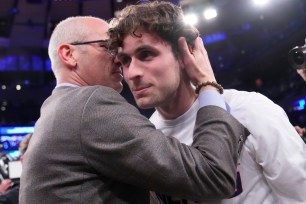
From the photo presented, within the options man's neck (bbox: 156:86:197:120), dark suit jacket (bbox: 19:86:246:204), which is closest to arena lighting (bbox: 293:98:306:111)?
man's neck (bbox: 156:86:197:120)

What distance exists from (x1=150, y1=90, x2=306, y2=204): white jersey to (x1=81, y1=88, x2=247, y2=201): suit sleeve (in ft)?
0.60

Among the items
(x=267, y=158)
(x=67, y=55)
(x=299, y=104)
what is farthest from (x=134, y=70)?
(x=299, y=104)

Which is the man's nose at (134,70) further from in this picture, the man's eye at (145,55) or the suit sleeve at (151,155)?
the suit sleeve at (151,155)

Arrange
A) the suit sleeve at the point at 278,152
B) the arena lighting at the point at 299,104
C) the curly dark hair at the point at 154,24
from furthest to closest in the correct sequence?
1. the arena lighting at the point at 299,104
2. the curly dark hair at the point at 154,24
3. the suit sleeve at the point at 278,152

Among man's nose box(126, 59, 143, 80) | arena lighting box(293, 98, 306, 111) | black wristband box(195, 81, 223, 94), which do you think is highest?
man's nose box(126, 59, 143, 80)

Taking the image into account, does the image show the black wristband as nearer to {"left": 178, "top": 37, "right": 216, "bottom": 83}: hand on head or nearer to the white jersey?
{"left": 178, "top": 37, "right": 216, "bottom": 83}: hand on head

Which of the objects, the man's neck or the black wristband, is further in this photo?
the man's neck

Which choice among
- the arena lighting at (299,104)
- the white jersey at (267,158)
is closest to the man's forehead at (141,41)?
the white jersey at (267,158)

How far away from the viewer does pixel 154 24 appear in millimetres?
1349

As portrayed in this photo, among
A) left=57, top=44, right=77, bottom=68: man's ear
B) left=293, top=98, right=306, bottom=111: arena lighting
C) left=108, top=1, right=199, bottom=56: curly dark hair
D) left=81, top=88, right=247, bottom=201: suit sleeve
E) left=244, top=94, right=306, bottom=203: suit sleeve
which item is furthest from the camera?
left=293, top=98, right=306, bottom=111: arena lighting

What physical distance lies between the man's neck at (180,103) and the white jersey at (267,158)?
0.59ft

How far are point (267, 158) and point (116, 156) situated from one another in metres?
0.52

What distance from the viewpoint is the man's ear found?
1.49 meters

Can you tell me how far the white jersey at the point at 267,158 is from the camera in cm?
125
